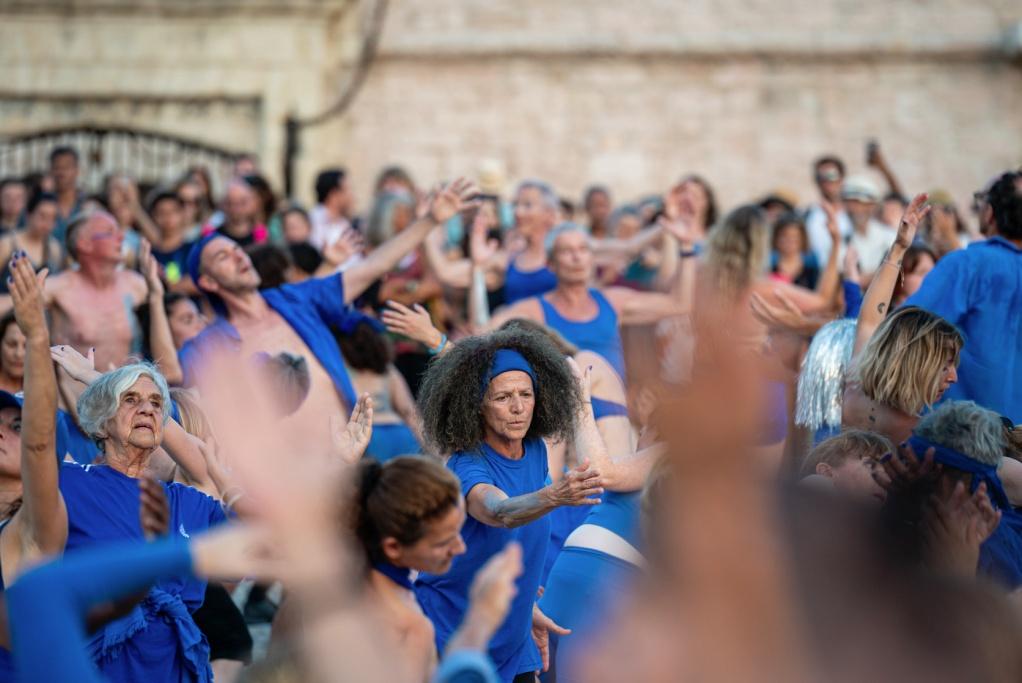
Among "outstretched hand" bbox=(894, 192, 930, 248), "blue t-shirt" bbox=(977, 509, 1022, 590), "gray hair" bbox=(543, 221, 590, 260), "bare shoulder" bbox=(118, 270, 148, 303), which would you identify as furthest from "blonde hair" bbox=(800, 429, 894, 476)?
"bare shoulder" bbox=(118, 270, 148, 303)

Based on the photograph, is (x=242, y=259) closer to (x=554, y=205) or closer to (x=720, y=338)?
(x=554, y=205)

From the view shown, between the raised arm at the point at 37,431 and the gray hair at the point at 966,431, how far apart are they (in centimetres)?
237

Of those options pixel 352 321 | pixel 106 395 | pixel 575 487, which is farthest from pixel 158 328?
pixel 575 487

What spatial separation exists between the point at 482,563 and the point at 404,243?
2.56m

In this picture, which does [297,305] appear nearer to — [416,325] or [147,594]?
[416,325]

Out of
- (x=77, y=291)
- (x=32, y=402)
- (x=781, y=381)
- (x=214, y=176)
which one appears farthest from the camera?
(x=214, y=176)

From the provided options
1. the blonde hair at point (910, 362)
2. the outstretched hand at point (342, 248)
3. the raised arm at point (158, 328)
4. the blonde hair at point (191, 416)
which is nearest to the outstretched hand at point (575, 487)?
the blonde hair at point (910, 362)

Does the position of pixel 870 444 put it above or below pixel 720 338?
below

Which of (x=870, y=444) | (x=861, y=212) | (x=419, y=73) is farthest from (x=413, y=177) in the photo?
(x=870, y=444)

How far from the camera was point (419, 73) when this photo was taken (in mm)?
15250

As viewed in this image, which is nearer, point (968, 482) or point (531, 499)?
point (968, 482)

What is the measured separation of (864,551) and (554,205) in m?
6.52

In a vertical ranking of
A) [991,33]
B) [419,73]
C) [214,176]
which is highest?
[991,33]

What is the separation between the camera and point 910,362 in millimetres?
5062
